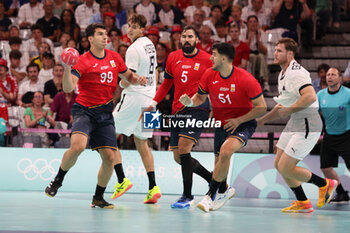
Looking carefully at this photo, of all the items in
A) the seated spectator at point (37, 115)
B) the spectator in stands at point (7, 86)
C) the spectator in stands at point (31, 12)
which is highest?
the spectator in stands at point (31, 12)

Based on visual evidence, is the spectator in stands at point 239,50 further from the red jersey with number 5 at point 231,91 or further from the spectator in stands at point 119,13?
the red jersey with number 5 at point 231,91

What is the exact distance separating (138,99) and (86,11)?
Result: 25.6 ft

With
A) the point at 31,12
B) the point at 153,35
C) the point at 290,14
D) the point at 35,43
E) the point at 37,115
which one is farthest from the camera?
the point at 31,12

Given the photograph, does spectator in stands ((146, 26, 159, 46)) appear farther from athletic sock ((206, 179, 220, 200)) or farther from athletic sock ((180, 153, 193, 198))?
athletic sock ((206, 179, 220, 200))

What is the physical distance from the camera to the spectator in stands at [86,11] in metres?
16.7

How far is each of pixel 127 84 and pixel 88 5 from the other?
26.7 ft

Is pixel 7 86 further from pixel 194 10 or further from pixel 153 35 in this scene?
pixel 194 10

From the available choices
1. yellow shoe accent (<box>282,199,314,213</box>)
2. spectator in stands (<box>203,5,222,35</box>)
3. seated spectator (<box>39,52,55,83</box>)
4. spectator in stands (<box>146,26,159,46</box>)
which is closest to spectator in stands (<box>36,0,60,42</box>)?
seated spectator (<box>39,52,55,83</box>)

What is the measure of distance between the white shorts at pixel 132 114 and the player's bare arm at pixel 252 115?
5.96ft

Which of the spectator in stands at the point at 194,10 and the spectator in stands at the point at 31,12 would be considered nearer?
the spectator in stands at the point at 194,10

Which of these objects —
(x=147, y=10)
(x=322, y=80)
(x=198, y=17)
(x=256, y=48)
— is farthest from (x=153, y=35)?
(x=322, y=80)

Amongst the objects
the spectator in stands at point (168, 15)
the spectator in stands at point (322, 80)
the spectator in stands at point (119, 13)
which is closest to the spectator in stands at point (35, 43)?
the spectator in stands at point (119, 13)

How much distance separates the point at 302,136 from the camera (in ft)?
28.0

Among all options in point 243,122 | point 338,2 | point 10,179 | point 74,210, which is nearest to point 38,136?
point 10,179
